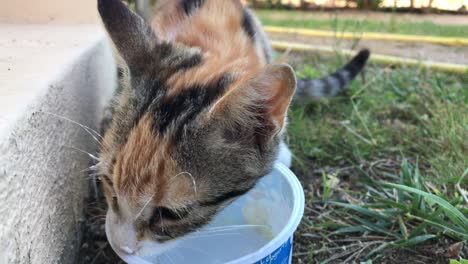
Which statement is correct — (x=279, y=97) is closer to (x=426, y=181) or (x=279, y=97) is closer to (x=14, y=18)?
(x=426, y=181)

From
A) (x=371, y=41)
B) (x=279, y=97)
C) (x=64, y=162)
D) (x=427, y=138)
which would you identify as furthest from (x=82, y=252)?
(x=371, y=41)

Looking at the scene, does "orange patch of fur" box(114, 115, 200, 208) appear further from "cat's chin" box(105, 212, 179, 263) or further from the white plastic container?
the white plastic container

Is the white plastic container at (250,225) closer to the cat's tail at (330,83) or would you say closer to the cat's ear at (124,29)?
the cat's ear at (124,29)

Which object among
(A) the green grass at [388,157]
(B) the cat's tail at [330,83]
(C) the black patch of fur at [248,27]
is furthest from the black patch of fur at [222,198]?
(B) the cat's tail at [330,83]

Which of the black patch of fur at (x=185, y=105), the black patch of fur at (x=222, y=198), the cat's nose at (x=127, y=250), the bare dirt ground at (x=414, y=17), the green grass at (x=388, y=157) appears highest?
the black patch of fur at (x=185, y=105)

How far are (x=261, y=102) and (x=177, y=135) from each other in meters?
0.28

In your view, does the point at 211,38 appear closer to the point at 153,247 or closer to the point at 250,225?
the point at 250,225

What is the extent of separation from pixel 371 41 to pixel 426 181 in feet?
10.5

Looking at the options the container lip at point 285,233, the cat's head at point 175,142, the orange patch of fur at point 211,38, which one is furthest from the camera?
the orange patch of fur at point 211,38

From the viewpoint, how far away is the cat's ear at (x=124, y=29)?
1.50 meters

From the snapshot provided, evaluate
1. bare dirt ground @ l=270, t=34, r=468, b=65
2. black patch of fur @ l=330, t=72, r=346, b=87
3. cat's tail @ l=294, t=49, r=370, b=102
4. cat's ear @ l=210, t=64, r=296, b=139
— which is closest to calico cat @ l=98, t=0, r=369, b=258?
cat's ear @ l=210, t=64, r=296, b=139

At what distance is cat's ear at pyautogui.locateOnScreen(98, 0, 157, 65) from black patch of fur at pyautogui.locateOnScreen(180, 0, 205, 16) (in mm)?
587

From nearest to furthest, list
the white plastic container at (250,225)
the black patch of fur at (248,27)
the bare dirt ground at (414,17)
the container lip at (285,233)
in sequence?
the container lip at (285,233) → the white plastic container at (250,225) → the black patch of fur at (248,27) → the bare dirt ground at (414,17)

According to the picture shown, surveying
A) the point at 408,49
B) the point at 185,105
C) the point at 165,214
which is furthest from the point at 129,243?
the point at 408,49
